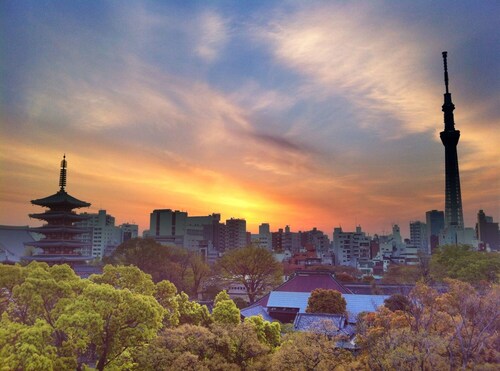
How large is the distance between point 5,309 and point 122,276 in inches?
174

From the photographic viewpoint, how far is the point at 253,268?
149 ft

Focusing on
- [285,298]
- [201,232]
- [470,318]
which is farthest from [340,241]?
[470,318]

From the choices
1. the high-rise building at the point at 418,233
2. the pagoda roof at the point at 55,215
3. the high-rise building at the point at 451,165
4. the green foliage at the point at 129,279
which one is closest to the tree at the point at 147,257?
the pagoda roof at the point at 55,215

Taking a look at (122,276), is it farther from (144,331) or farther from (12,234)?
(12,234)

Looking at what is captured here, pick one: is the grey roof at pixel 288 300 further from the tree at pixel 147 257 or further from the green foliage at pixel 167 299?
the green foliage at pixel 167 299

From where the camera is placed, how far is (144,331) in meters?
14.1

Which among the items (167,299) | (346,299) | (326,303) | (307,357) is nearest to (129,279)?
(167,299)

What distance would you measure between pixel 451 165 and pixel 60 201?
66.9 m

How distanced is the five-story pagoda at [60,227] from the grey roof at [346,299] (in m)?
18.5

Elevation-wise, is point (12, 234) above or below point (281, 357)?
above

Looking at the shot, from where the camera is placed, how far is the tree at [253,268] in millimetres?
45344

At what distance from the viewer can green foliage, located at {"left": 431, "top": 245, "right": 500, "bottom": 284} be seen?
35625 millimetres

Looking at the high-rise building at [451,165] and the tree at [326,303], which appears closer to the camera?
the tree at [326,303]

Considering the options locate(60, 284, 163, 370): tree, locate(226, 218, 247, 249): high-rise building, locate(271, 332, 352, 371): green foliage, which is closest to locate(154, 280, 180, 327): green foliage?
locate(60, 284, 163, 370): tree
